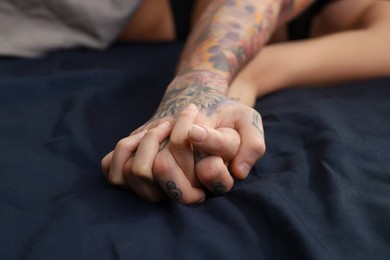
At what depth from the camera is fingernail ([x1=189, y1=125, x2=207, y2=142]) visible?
52cm

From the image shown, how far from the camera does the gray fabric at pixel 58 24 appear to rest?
1.12m

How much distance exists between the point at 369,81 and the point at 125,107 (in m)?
0.48

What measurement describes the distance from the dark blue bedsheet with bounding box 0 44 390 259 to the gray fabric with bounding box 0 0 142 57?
9.0 inches

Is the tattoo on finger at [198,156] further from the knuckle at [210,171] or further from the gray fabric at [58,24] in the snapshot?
the gray fabric at [58,24]

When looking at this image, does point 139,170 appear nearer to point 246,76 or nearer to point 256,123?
point 256,123

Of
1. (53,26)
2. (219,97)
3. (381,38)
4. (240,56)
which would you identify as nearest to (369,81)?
(381,38)

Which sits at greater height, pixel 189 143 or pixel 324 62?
pixel 189 143

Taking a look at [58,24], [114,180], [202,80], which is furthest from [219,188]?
[58,24]

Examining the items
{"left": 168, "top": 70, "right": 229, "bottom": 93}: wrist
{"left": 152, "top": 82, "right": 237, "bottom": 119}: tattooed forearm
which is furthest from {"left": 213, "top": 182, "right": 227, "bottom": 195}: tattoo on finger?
{"left": 168, "top": 70, "right": 229, "bottom": 93}: wrist

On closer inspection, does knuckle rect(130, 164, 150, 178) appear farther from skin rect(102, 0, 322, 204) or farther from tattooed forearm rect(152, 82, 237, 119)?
tattooed forearm rect(152, 82, 237, 119)

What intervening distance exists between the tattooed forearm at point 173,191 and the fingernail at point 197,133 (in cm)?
6

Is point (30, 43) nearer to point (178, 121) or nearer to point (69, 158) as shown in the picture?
point (69, 158)

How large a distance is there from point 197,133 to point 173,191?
0.08m

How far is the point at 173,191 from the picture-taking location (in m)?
0.55
